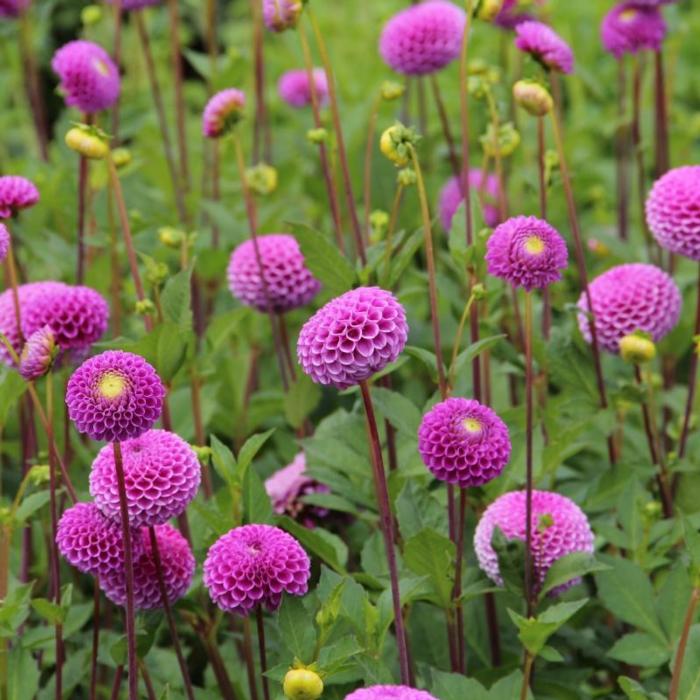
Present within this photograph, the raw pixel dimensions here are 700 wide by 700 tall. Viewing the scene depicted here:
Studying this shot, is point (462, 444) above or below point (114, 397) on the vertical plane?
below

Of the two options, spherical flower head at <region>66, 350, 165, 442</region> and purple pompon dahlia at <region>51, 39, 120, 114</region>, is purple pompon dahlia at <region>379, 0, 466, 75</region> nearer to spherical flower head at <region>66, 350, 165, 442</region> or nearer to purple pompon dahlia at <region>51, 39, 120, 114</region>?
purple pompon dahlia at <region>51, 39, 120, 114</region>

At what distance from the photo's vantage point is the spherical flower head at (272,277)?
6.07 ft

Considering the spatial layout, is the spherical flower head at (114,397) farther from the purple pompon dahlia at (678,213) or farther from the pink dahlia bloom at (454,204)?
the pink dahlia bloom at (454,204)

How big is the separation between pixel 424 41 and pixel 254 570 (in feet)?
3.85

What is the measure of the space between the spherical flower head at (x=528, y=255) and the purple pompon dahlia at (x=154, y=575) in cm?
44

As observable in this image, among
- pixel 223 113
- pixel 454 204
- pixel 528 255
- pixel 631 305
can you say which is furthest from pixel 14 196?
pixel 454 204

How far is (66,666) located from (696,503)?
0.84 metres

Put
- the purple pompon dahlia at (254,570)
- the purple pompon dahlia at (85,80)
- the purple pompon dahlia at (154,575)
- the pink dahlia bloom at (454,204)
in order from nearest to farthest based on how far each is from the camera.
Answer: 1. the purple pompon dahlia at (254,570)
2. the purple pompon dahlia at (154,575)
3. the purple pompon dahlia at (85,80)
4. the pink dahlia bloom at (454,204)

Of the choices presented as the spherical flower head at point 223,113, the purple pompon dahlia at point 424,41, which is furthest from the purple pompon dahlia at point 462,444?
the purple pompon dahlia at point 424,41

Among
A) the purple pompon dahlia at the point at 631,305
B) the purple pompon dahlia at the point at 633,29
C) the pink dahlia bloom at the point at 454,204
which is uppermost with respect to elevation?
the purple pompon dahlia at the point at 633,29

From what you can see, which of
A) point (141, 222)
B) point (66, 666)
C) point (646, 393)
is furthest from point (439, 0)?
point (66, 666)

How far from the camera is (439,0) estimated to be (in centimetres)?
243

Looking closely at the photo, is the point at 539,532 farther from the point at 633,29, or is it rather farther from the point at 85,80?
the point at 633,29

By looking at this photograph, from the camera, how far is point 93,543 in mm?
1267
